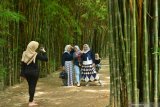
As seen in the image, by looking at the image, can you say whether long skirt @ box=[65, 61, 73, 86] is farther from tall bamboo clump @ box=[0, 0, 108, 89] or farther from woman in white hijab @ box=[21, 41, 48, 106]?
woman in white hijab @ box=[21, 41, 48, 106]

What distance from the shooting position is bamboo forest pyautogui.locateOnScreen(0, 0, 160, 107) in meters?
5.05

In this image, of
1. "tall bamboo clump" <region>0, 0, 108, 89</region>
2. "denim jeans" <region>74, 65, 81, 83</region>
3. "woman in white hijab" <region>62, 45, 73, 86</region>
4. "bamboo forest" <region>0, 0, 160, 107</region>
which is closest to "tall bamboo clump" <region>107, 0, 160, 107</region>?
"bamboo forest" <region>0, 0, 160, 107</region>

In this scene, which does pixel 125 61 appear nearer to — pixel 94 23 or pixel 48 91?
pixel 48 91

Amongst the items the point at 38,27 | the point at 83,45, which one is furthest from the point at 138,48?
the point at 38,27

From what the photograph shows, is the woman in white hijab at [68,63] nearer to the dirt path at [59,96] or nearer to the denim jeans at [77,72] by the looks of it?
the denim jeans at [77,72]

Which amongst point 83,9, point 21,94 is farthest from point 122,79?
point 83,9

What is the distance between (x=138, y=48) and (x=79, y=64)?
7482 mm

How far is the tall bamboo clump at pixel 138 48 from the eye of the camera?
196 inches

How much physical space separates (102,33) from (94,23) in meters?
6.53

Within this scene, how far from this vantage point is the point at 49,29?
1703cm

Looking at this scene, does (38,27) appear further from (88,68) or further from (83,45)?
(88,68)

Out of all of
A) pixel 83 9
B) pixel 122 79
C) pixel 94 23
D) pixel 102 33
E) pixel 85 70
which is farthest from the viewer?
pixel 102 33

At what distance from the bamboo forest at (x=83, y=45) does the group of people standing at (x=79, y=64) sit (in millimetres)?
378

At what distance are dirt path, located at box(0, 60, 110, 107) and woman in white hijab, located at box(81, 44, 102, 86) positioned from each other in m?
0.30
